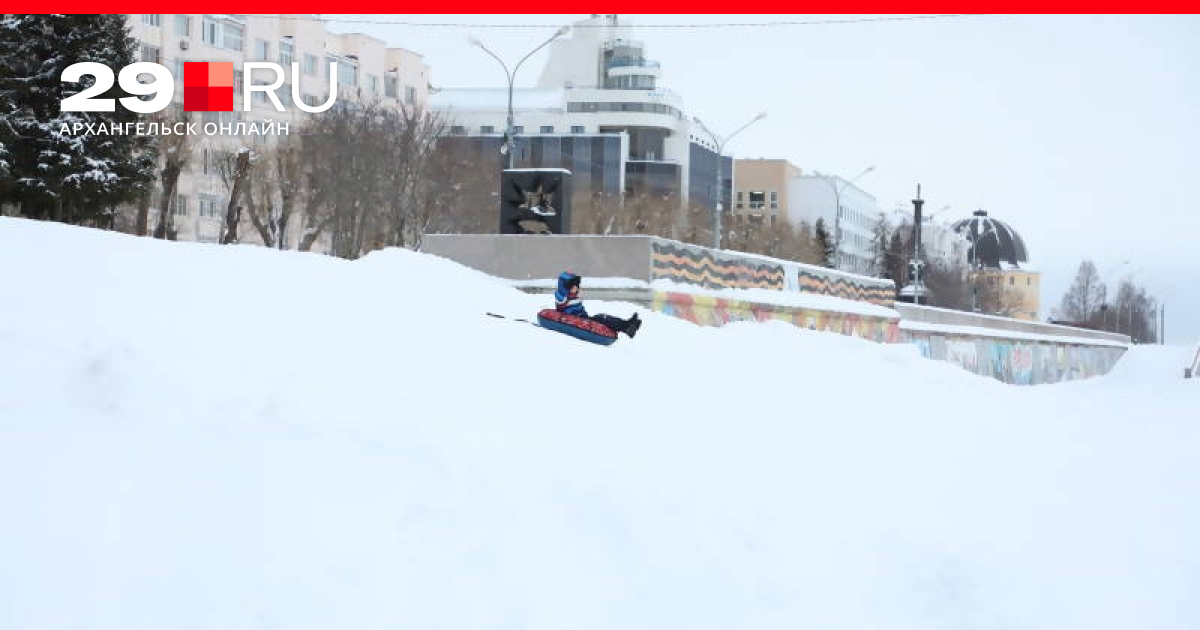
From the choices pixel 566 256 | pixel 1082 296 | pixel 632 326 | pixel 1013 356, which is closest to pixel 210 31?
pixel 1013 356

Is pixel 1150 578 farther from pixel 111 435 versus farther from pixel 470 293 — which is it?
pixel 470 293

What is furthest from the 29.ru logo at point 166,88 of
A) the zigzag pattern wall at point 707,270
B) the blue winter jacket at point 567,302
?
the blue winter jacket at point 567,302

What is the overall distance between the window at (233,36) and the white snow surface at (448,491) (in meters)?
63.9

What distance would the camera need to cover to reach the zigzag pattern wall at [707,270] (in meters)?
23.8

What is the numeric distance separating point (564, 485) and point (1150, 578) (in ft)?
12.6

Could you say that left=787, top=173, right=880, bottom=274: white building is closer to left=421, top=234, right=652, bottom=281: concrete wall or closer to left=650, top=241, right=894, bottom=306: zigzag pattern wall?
left=650, top=241, right=894, bottom=306: zigzag pattern wall

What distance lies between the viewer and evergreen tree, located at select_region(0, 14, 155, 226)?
3516cm

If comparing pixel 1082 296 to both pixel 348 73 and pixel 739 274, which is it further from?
pixel 739 274

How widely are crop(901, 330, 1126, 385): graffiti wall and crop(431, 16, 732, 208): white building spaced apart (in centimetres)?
4285

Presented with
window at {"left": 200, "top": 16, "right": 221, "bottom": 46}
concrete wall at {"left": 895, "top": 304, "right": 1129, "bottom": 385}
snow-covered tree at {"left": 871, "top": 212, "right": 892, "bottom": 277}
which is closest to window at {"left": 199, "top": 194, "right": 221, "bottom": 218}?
window at {"left": 200, "top": 16, "right": 221, "bottom": 46}

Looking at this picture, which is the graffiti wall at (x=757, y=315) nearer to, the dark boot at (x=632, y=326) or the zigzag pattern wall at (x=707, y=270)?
the zigzag pattern wall at (x=707, y=270)

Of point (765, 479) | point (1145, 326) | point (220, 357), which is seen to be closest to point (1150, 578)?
point (765, 479)

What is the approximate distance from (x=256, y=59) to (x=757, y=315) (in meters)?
54.7

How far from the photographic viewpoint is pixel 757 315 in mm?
27422
